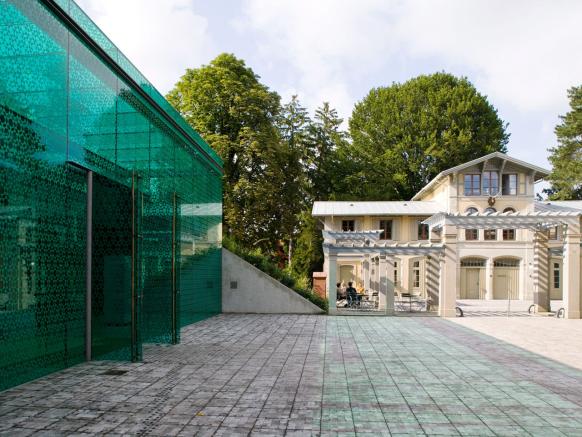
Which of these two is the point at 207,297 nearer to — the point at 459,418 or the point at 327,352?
the point at 327,352

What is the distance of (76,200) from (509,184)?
3103cm

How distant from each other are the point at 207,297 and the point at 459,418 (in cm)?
1230

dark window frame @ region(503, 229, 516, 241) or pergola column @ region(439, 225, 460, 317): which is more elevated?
dark window frame @ region(503, 229, 516, 241)

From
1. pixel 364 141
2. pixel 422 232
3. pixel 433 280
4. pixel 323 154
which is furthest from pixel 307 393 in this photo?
pixel 364 141

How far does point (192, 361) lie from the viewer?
903 centimetres

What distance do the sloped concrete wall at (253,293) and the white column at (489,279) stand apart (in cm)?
1888

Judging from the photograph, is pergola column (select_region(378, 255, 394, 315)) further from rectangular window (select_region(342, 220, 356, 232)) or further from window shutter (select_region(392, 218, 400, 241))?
window shutter (select_region(392, 218, 400, 241))

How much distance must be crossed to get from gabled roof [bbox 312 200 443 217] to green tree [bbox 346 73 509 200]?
18.7 feet

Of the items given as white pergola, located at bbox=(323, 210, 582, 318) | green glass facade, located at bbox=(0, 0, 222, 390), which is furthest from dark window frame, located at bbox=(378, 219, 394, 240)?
green glass facade, located at bbox=(0, 0, 222, 390)

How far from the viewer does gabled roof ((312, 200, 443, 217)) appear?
33.7 metres

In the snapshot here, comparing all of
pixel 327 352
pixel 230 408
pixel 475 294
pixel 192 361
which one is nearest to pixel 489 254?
pixel 475 294

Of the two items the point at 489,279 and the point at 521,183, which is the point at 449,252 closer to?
the point at 489,279

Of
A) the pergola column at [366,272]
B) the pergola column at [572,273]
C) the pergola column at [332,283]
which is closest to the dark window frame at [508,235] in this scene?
the pergola column at [366,272]

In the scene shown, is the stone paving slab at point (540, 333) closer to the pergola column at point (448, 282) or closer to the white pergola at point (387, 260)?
the pergola column at point (448, 282)
